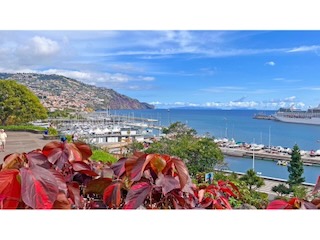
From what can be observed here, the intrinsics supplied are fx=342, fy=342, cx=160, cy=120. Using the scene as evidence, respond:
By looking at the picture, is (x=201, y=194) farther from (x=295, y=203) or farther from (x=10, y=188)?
(x=10, y=188)

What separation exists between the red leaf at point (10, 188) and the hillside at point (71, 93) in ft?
23.4

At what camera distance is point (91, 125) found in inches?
389

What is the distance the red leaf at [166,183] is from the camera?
1.37 ft

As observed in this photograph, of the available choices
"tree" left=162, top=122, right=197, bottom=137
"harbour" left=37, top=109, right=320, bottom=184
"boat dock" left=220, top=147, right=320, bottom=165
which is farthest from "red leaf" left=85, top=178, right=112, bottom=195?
"boat dock" left=220, top=147, right=320, bottom=165

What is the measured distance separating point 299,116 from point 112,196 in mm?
16874

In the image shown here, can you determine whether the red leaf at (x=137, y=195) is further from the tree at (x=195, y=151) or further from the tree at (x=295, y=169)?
the tree at (x=295, y=169)

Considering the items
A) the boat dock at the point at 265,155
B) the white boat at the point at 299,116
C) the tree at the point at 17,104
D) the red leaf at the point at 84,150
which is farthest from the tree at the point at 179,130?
the red leaf at the point at 84,150

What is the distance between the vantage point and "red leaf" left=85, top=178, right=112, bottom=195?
480 mm

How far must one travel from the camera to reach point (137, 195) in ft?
1.36

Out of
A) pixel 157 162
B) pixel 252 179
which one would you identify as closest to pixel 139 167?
pixel 157 162

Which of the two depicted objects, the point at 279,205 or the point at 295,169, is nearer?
the point at 279,205
